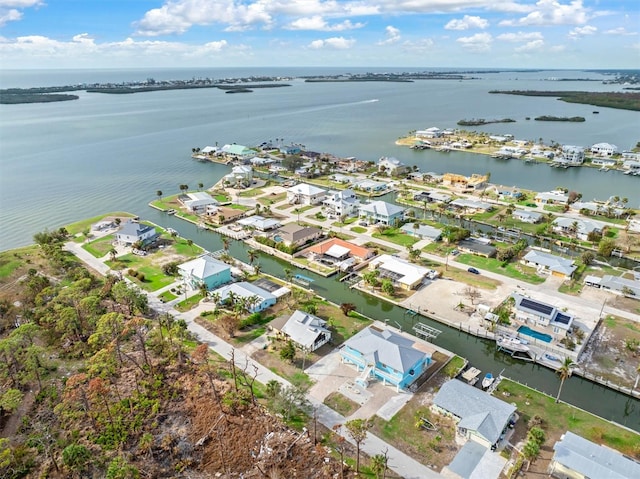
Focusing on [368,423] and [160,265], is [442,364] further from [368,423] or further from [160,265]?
[160,265]

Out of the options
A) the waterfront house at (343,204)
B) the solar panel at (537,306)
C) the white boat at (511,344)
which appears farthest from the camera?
the waterfront house at (343,204)

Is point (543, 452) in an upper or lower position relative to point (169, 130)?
lower

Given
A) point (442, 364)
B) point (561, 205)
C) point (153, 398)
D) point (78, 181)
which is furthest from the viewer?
point (78, 181)

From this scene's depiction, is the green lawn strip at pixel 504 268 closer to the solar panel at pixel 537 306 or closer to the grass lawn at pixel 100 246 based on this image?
the solar panel at pixel 537 306

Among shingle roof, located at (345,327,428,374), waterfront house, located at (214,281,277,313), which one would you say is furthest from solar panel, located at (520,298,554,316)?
waterfront house, located at (214,281,277,313)

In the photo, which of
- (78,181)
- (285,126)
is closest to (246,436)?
(78,181)

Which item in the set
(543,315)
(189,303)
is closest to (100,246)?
(189,303)

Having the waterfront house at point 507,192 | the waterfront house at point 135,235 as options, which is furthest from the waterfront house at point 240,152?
the waterfront house at point 507,192
